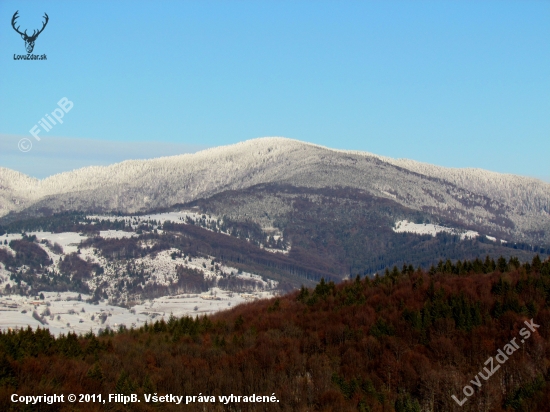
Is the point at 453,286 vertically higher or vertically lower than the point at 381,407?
higher

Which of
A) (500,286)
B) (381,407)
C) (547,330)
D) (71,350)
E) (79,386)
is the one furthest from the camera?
(500,286)

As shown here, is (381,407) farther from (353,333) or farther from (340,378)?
(353,333)

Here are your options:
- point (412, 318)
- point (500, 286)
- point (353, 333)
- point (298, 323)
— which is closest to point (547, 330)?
point (500, 286)

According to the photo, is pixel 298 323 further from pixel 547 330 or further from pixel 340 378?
pixel 547 330

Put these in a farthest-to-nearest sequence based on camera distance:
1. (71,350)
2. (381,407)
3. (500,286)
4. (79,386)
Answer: (500,286) < (71,350) < (381,407) < (79,386)

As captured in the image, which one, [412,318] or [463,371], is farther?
[412,318]

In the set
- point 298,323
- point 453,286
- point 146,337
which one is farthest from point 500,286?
point 146,337
